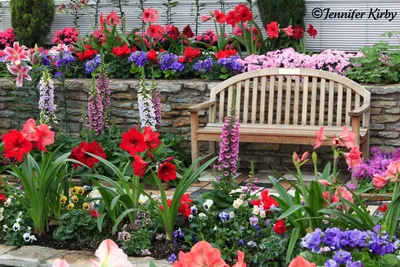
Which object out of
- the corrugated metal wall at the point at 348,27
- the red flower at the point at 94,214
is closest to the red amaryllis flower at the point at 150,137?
the red flower at the point at 94,214

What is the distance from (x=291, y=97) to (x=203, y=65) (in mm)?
834

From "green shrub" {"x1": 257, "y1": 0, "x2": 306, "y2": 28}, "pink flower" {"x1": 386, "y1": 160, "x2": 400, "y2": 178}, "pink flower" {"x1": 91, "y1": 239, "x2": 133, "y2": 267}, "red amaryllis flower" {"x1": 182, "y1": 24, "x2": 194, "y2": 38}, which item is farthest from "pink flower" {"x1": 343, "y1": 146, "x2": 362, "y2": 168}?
"red amaryllis flower" {"x1": 182, "y1": 24, "x2": 194, "y2": 38}

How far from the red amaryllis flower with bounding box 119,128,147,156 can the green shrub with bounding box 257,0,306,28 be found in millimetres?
4080

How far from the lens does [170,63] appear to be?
7.09 metres

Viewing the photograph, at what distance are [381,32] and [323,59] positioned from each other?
1.18m

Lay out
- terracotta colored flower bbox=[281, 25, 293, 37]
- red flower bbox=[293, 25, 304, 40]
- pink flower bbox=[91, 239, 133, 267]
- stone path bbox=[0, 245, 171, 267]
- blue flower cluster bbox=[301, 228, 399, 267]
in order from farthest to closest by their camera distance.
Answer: red flower bbox=[293, 25, 304, 40] < terracotta colored flower bbox=[281, 25, 293, 37] < stone path bbox=[0, 245, 171, 267] < blue flower cluster bbox=[301, 228, 399, 267] < pink flower bbox=[91, 239, 133, 267]

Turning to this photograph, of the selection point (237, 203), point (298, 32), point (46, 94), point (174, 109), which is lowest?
point (237, 203)

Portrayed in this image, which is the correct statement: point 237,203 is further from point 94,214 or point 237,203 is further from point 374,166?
point 374,166

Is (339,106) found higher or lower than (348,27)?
lower

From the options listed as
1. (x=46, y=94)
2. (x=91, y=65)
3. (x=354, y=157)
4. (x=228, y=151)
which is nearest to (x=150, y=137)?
(x=228, y=151)

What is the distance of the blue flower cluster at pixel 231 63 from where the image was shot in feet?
22.7

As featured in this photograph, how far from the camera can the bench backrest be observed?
6.40 m

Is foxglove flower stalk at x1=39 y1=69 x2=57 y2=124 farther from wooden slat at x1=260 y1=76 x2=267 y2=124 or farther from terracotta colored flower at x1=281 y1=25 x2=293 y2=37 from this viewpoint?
terracotta colored flower at x1=281 y1=25 x2=293 y2=37

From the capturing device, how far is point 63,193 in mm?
4488
